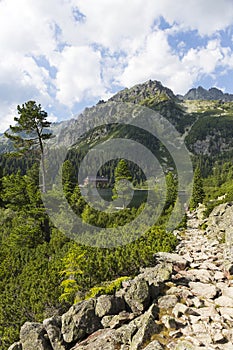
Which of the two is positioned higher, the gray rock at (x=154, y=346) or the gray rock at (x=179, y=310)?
the gray rock at (x=179, y=310)

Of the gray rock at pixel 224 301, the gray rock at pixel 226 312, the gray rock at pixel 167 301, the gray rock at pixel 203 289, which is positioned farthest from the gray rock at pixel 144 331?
the gray rock at pixel 203 289

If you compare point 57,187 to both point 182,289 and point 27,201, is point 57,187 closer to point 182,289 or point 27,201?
point 27,201

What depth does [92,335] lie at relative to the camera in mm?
8070

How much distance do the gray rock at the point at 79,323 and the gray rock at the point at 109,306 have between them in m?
0.21

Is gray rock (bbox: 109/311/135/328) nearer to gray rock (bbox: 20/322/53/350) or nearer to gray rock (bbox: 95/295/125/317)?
gray rock (bbox: 95/295/125/317)

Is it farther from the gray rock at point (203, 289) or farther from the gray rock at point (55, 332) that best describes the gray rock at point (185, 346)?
the gray rock at point (55, 332)

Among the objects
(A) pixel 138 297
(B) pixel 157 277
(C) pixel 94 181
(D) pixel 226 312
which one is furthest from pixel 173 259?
(C) pixel 94 181

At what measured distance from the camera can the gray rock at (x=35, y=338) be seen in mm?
8117

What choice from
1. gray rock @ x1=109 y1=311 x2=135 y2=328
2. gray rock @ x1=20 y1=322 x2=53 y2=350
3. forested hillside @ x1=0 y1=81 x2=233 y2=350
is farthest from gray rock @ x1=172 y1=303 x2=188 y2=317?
gray rock @ x1=20 y1=322 x2=53 y2=350

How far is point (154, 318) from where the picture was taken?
301 inches

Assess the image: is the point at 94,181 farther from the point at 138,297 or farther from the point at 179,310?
the point at 179,310

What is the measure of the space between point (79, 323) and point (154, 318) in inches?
100

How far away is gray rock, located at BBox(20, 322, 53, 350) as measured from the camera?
8.12m

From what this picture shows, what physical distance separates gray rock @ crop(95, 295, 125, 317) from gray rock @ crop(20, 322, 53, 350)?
1874 mm
